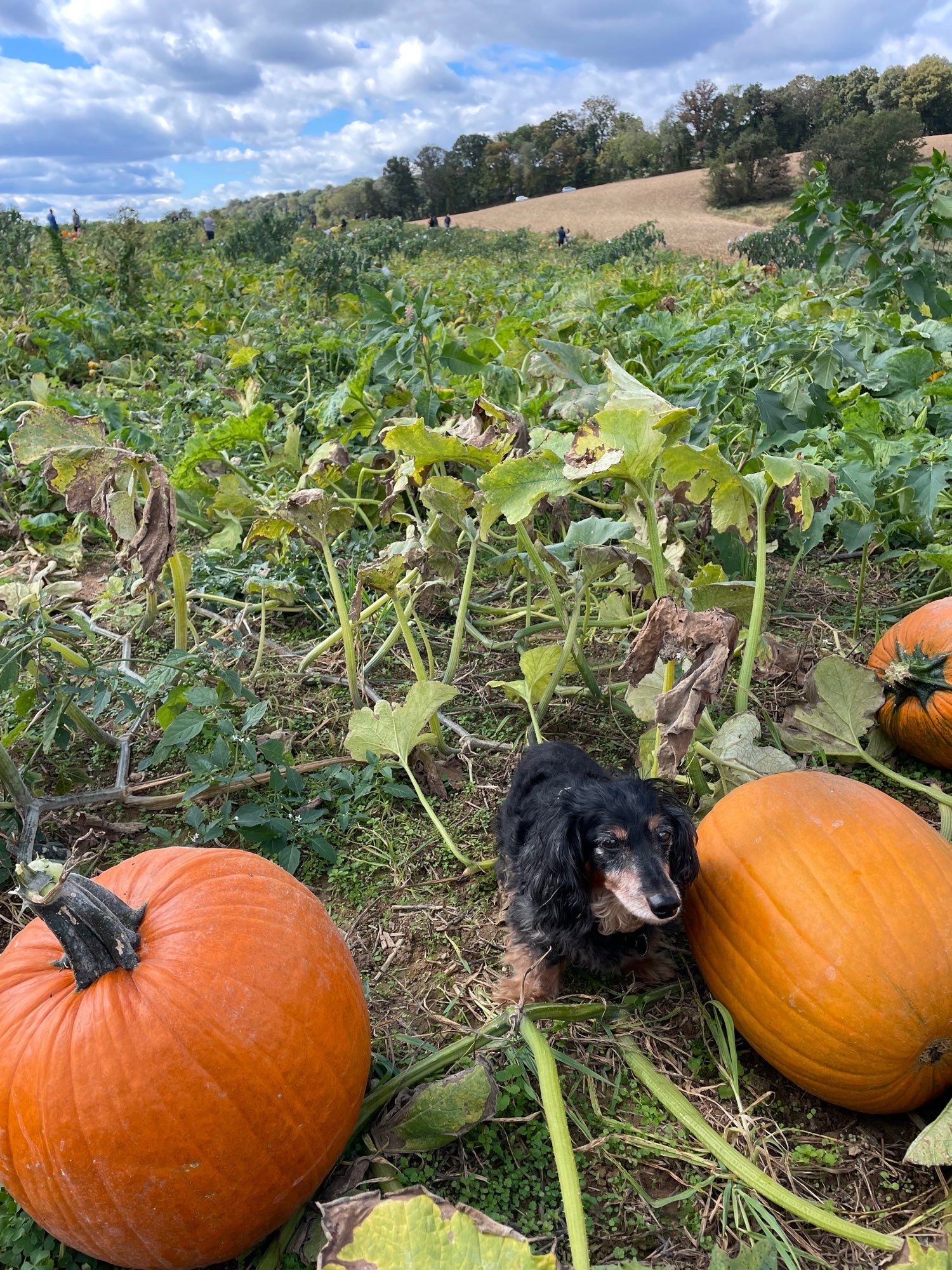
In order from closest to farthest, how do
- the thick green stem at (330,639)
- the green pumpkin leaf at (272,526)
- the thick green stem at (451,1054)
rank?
the thick green stem at (451,1054)
the green pumpkin leaf at (272,526)
the thick green stem at (330,639)

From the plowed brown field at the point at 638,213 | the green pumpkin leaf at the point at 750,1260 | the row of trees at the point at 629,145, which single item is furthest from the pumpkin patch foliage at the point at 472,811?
the row of trees at the point at 629,145

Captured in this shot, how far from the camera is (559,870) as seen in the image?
70.5 inches

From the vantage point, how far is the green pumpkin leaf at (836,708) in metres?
2.27

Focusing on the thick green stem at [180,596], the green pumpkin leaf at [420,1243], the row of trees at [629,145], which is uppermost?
the row of trees at [629,145]

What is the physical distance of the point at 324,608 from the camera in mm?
3400

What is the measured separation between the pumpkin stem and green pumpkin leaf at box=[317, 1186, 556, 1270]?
2.14ft

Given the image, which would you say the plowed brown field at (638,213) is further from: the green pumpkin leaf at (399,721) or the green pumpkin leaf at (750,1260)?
the green pumpkin leaf at (750,1260)

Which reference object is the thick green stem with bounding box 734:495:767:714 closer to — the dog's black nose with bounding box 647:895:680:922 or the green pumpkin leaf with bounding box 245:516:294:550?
the dog's black nose with bounding box 647:895:680:922

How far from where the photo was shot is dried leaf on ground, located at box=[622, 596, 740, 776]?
5.95 feet

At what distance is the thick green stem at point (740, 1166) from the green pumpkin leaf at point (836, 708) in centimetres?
98

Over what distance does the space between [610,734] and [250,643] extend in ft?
4.49

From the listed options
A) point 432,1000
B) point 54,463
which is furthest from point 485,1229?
point 54,463

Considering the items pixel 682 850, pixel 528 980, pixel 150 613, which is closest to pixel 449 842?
pixel 528 980

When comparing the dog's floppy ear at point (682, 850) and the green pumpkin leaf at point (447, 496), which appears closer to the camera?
the dog's floppy ear at point (682, 850)
